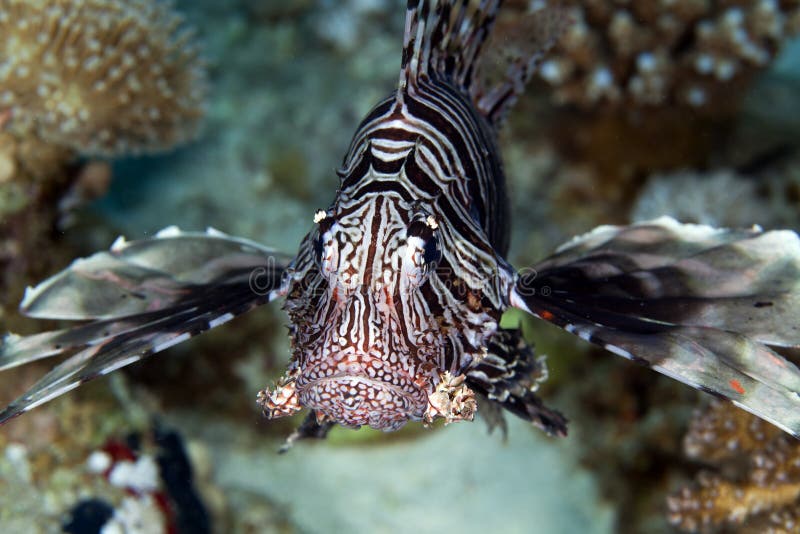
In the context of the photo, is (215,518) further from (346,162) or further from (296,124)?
(296,124)

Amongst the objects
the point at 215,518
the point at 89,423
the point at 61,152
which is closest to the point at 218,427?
the point at 215,518

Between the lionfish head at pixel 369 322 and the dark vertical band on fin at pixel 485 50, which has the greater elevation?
the dark vertical band on fin at pixel 485 50

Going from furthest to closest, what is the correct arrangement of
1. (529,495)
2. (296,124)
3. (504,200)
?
(296,124) < (529,495) < (504,200)

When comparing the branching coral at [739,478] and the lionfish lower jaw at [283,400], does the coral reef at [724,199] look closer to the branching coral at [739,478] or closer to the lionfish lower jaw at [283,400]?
the branching coral at [739,478]

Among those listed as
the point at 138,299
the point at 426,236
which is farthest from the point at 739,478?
the point at 138,299

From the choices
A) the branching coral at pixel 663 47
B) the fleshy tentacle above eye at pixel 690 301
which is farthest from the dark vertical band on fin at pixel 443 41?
the branching coral at pixel 663 47

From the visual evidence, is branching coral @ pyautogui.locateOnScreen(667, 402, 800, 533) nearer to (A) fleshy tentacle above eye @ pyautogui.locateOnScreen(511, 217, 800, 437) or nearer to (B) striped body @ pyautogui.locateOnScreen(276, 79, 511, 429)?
(A) fleshy tentacle above eye @ pyautogui.locateOnScreen(511, 217, 800, 437)

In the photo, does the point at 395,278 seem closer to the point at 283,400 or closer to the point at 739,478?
the point at 283,400
